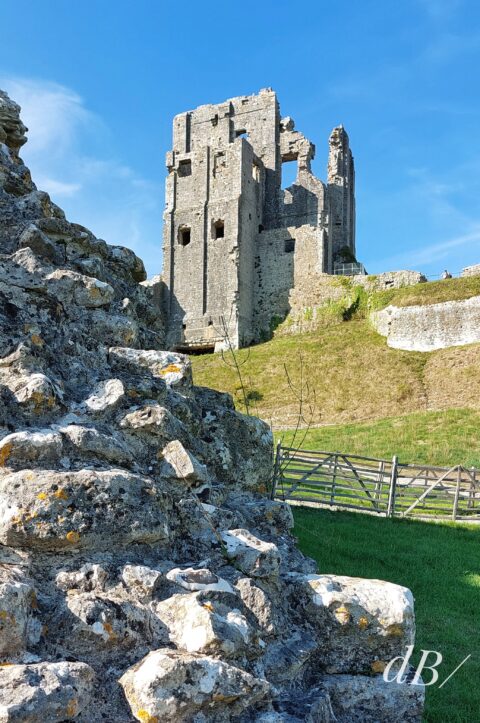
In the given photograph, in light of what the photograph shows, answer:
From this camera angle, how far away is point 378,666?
3057 mm

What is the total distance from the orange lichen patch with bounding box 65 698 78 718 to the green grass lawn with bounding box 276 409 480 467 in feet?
58.5

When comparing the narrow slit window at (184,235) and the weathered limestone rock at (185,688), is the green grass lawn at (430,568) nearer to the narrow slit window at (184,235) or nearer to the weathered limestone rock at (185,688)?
the weathered limestone rock at (185,688)

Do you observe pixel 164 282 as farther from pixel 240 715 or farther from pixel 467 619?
pixel 240 715

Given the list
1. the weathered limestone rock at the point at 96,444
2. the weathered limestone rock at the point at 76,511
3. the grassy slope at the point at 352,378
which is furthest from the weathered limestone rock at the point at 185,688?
the grassy slope at the point at 352,378

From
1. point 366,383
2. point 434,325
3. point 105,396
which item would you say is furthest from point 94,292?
point 434,325

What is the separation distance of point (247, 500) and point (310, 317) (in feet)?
116

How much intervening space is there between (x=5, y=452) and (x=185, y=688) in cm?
135

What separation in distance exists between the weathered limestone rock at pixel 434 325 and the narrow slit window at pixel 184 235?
15.9 meters

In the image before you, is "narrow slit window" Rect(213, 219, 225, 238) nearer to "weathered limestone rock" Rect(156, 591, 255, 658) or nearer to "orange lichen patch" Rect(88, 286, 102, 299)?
"orange lichen patch" Rect(88, 286, 102, 299)

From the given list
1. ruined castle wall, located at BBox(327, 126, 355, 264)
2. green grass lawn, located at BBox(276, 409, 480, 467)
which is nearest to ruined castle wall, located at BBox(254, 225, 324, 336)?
ruined castle wall, located at BBox(327, 126, 355, 264)

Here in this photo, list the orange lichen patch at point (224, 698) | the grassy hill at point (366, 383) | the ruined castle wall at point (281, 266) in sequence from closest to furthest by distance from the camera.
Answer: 1. the orange lichen patch at point (224, 698)
2. the grassy hill at point (366, 383)
3. the ruined castle wall at point (281, 266)

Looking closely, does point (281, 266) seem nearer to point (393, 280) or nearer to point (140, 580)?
point (393, 280)

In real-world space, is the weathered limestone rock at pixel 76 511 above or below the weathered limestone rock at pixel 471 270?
below

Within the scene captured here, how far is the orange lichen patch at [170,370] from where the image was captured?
4164mm
